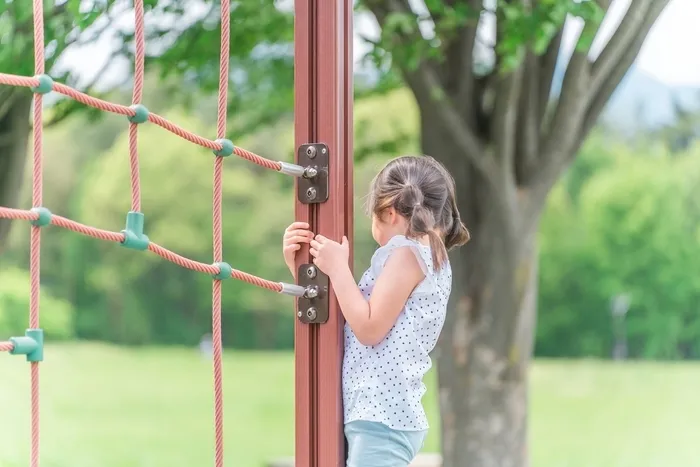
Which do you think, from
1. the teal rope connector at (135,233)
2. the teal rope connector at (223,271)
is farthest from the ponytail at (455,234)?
the teal rope connector at (135,233)

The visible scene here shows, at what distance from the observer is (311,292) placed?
1.30 metres

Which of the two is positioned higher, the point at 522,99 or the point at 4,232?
the point at 522,99

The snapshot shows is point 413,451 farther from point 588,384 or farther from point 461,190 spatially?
point 588,384

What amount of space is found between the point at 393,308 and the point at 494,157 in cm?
184

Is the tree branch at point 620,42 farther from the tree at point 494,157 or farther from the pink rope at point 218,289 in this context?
the pink rope at point 218,289

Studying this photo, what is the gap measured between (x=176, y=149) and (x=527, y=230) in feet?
25.1

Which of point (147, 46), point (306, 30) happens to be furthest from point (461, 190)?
point (306, 30)

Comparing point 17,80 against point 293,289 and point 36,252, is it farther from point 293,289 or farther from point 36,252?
point 293,289

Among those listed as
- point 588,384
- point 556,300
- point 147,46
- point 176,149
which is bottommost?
point 588,384

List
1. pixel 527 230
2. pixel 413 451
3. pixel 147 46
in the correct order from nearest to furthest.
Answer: pixel 413 451
pixel 527 230
pixel 147 46

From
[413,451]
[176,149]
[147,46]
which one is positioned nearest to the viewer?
[413,451]

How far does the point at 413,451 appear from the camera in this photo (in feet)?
4.29

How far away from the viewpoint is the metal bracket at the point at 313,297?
1.29 meters

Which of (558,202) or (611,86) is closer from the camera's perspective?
(611,86)
